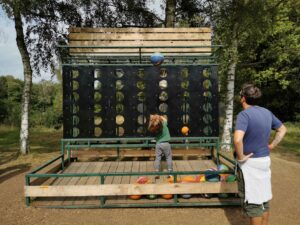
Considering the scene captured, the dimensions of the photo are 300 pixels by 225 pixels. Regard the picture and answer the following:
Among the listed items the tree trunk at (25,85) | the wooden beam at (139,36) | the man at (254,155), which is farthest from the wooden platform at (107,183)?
the tree trunk at (25,85)

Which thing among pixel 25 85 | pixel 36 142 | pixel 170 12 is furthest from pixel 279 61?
pixel 36 142

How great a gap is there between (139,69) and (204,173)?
362 centimetres

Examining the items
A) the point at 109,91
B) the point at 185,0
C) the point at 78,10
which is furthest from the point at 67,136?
the point at 185,0

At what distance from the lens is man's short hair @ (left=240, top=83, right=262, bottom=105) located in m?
4.53

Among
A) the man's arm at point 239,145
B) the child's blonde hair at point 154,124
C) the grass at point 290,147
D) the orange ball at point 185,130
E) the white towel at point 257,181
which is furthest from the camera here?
the grass at point 290,147

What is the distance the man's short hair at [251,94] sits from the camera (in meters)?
4.53

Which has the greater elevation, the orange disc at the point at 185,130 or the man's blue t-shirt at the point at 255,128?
the man's blue t-shirt at the point at 255,128

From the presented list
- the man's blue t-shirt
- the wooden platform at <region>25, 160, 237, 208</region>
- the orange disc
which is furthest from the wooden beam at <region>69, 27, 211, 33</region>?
the man's blue t-shirt

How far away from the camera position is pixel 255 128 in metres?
4.42

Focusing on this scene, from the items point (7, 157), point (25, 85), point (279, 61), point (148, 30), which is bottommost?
point (7, 157)

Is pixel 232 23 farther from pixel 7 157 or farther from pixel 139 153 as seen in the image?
pixel 7 157

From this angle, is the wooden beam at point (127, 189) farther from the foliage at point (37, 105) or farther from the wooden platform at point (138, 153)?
the foliage at point (37, 105)

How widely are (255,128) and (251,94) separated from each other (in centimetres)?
47

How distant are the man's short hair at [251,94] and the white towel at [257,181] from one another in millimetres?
779
